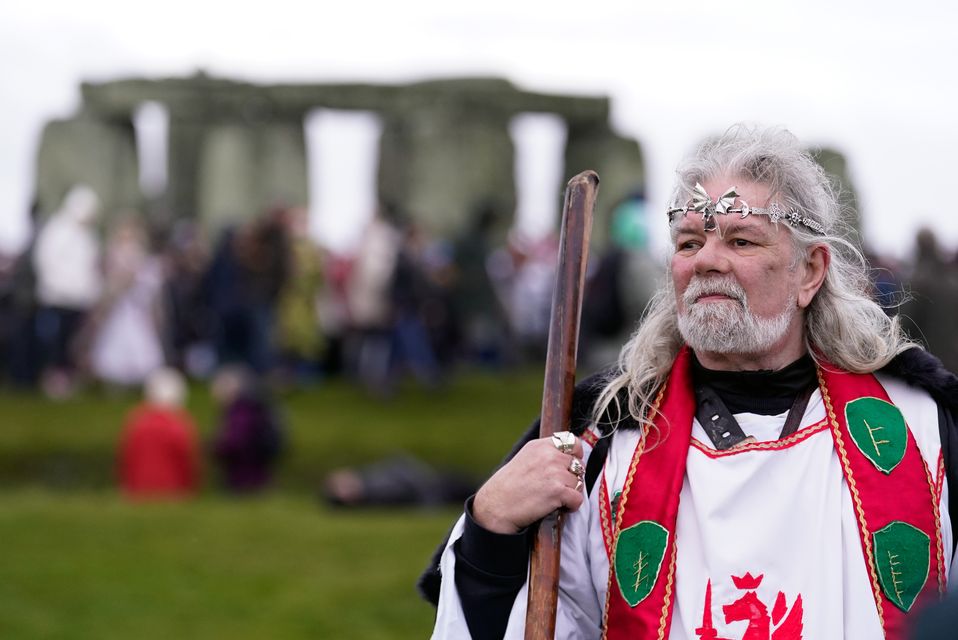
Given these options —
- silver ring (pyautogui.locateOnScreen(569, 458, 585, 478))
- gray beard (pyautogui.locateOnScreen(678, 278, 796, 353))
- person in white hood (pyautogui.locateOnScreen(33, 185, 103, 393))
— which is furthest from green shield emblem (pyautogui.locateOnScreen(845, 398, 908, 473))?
person in white hood (pyautogui.locateOnScreen(33, 185, 103, 393))

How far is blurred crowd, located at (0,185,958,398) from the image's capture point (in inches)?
566

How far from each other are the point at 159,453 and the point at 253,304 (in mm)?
3288

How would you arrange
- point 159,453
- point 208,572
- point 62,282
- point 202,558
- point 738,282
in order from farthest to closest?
point 62,282, point 159,453, point 202,558, point 208,572, point 738,282

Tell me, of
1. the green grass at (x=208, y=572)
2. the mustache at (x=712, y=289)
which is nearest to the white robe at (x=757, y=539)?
the mustache at (x=712, y=289)

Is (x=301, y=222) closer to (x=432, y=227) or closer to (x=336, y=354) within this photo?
(x=336, y=354)

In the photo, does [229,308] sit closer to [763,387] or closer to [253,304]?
[253,304]

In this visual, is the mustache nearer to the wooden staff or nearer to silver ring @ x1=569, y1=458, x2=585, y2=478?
the wooden staff

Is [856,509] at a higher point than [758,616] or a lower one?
higher

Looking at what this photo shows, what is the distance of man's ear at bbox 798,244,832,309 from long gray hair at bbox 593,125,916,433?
0.02 meters

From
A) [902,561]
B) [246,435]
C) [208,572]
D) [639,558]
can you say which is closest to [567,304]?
[639,558]

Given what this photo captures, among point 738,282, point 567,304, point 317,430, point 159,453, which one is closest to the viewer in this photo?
point 738,282

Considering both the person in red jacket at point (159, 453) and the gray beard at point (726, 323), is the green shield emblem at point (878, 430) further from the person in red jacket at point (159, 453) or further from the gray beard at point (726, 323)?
the person in red jacket at point (159, 453)

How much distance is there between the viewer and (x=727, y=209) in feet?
11.5

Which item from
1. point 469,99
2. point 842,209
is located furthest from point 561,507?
point 469,99
